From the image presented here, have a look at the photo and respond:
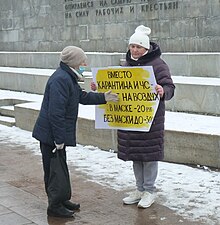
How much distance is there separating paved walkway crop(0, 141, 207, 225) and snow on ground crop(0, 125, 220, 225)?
0.17 m


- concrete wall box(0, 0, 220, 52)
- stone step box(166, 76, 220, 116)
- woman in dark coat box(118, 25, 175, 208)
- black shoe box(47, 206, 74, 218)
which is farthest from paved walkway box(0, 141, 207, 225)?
concrete wall box(0, 0, 220, 52)

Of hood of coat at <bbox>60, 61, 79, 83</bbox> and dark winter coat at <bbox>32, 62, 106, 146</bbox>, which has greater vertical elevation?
hood of coat at <bbox>60, 61, 79, 83</bbox>

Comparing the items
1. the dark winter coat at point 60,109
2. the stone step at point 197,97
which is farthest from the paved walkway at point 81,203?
the stone step at point 197,97

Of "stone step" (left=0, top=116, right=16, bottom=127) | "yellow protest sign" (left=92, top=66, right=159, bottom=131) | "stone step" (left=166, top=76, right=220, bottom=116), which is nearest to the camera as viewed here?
"yellow protest sign" (left=92, top=66, right=159, bottom=131)

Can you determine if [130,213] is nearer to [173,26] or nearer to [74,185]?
[74,185]

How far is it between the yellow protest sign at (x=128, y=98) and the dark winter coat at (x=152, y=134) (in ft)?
0.21

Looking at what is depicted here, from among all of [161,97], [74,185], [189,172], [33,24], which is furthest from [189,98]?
[33,24]

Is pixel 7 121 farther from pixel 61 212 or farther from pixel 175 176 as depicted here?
pixel 61 212

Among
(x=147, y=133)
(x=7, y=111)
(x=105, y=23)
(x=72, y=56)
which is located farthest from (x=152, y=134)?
(x=105, y=23)

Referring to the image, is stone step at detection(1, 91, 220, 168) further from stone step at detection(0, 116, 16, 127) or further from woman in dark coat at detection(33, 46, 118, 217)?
stone step at detection(0, 116, 16, 127)

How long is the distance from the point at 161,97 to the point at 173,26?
7.54 m

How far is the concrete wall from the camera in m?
12.1

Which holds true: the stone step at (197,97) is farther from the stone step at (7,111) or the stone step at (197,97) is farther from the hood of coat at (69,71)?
→ the stone step at (7,111)

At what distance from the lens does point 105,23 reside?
1480 centimetres
